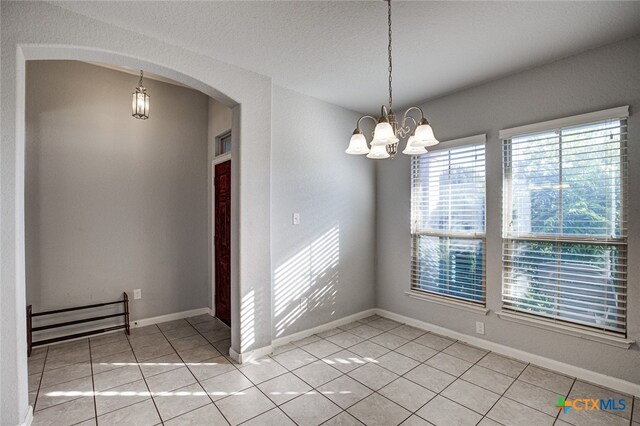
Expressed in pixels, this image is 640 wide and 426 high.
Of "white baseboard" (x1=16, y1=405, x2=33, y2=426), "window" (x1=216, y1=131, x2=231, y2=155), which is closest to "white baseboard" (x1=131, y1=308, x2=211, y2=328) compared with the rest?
"white baseboard" (x1=16, y1=405, x2=33, y2=426)

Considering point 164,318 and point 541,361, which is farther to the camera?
point 164,318

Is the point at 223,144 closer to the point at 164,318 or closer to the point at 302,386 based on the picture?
the point at 164,318

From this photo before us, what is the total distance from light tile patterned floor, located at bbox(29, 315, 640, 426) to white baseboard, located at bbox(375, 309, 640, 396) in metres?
0.08

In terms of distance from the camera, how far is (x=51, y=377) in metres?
2.57

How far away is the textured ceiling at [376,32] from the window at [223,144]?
51.2 inches

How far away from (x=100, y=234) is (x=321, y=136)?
2.80m

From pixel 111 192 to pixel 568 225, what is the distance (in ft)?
15.4

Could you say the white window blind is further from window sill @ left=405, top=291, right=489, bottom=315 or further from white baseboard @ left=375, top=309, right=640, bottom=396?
white baseboard @ left=375, top=309, right=640, bottom=396

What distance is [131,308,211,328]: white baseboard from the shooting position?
3.72 metres

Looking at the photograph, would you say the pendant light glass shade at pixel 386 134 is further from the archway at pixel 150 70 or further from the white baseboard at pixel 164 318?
the white baseboard at pixel 164 318

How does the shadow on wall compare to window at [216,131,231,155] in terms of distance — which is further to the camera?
window at [216,131,231,155]

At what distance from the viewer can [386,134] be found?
1.81 metres

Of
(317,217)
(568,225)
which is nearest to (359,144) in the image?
(317,217)

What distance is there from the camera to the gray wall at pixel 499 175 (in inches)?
93.0
